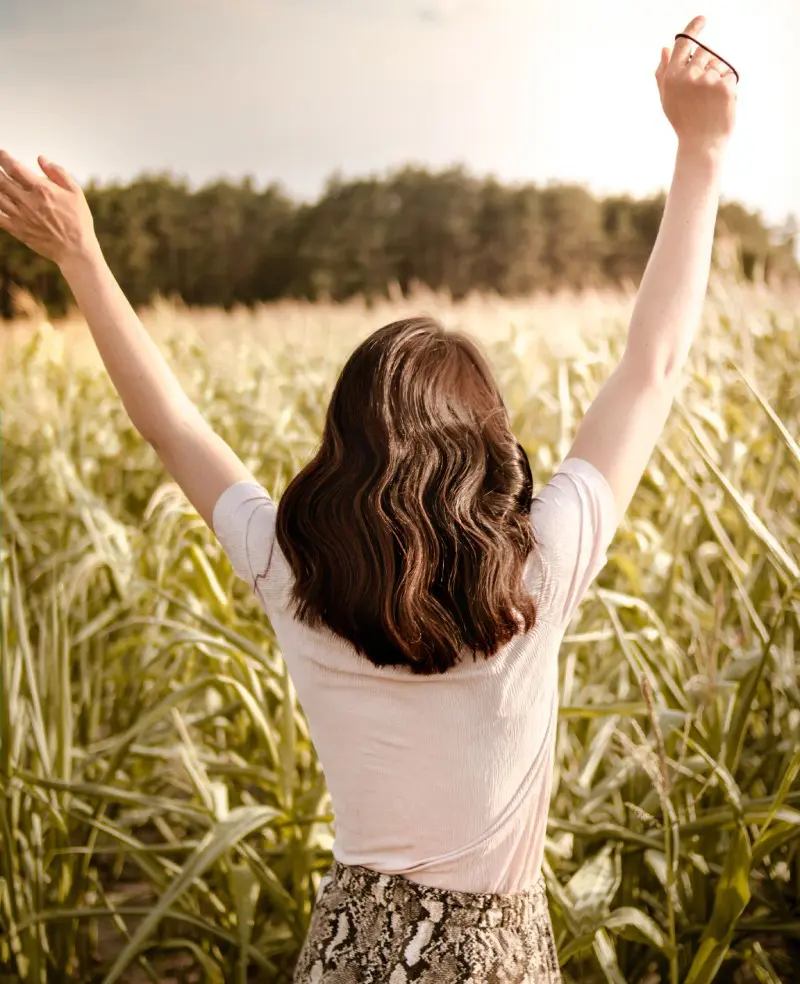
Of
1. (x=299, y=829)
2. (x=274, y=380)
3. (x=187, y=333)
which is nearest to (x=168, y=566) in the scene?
(x=299, y=829)

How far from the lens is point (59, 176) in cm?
94

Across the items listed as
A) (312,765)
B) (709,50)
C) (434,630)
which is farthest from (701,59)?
(312,765)

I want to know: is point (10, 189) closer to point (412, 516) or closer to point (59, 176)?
point (59, 176)

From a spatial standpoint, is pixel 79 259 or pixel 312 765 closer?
pixel 79 259

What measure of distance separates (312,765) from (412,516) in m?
0.87

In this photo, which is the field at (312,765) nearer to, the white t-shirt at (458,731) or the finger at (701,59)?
the white t-shirt at (458,731)

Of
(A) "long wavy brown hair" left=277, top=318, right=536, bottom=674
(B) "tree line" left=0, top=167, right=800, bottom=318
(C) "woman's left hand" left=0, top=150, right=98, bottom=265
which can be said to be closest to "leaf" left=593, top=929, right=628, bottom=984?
(A) "long wavy brown hair" left=277, top=318, right=536, bottom=674

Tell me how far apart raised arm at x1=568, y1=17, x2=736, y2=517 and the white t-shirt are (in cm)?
4

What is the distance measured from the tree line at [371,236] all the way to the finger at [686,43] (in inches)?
386

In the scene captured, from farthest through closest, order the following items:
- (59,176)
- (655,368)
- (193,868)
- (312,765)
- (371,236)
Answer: (371,236)
(312,765)
(193,868)
(59,176)
(655,368)

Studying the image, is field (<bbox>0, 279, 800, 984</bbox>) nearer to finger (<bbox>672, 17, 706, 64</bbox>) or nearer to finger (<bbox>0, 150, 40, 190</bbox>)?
finger (<bbox>672, 17, 706, 64</bbox>)

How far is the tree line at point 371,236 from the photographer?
12.1m

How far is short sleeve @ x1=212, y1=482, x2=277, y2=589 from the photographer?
32.5 inches

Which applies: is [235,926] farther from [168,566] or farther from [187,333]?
[187,333]
